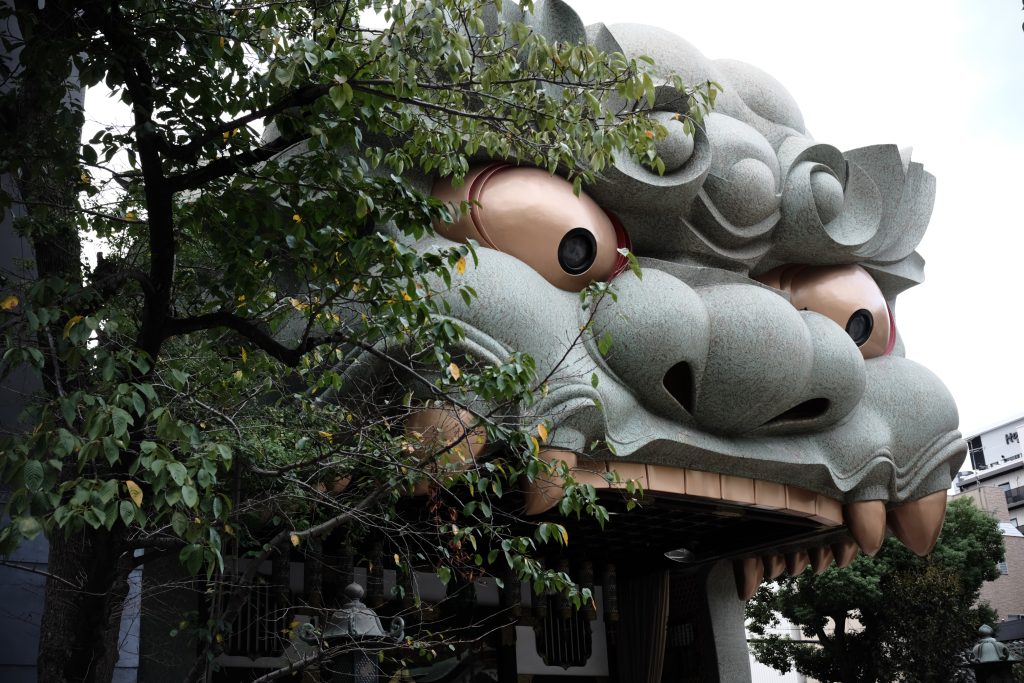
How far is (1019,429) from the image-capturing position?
143 ft

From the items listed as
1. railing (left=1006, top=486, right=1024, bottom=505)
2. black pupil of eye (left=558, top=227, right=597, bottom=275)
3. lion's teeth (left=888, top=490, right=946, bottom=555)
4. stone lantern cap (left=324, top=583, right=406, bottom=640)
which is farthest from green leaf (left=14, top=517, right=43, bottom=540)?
railing (left=1006, top=486, right=1024, bottom=505)

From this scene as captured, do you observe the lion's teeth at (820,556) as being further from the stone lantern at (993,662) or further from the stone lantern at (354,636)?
the stone lantern at (354,636)

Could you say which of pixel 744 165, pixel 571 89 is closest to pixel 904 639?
pixel 744 165

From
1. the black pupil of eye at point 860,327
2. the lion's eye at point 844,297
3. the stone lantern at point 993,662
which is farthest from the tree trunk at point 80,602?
the stone lantern at point 993,662

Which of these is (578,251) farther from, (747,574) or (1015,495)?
(1015,495)

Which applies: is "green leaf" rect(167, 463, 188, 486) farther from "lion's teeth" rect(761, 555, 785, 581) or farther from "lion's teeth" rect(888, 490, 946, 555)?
"lion's teeth" rect(761, 555, 785, 581)

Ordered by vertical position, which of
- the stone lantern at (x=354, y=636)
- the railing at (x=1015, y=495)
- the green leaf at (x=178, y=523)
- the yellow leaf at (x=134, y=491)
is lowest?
the stone lantern at (x=354, y=636)

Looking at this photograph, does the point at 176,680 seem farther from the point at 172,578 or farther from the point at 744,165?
the point at 744,165

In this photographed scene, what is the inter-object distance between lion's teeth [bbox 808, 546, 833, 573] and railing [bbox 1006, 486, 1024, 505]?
100ft

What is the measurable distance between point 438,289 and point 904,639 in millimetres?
15438

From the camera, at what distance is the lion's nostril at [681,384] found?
30.8 ft

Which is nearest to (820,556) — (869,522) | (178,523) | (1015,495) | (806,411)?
(869,522)

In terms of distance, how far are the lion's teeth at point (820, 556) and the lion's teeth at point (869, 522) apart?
64.4 inches

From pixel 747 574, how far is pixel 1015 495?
3085cm
